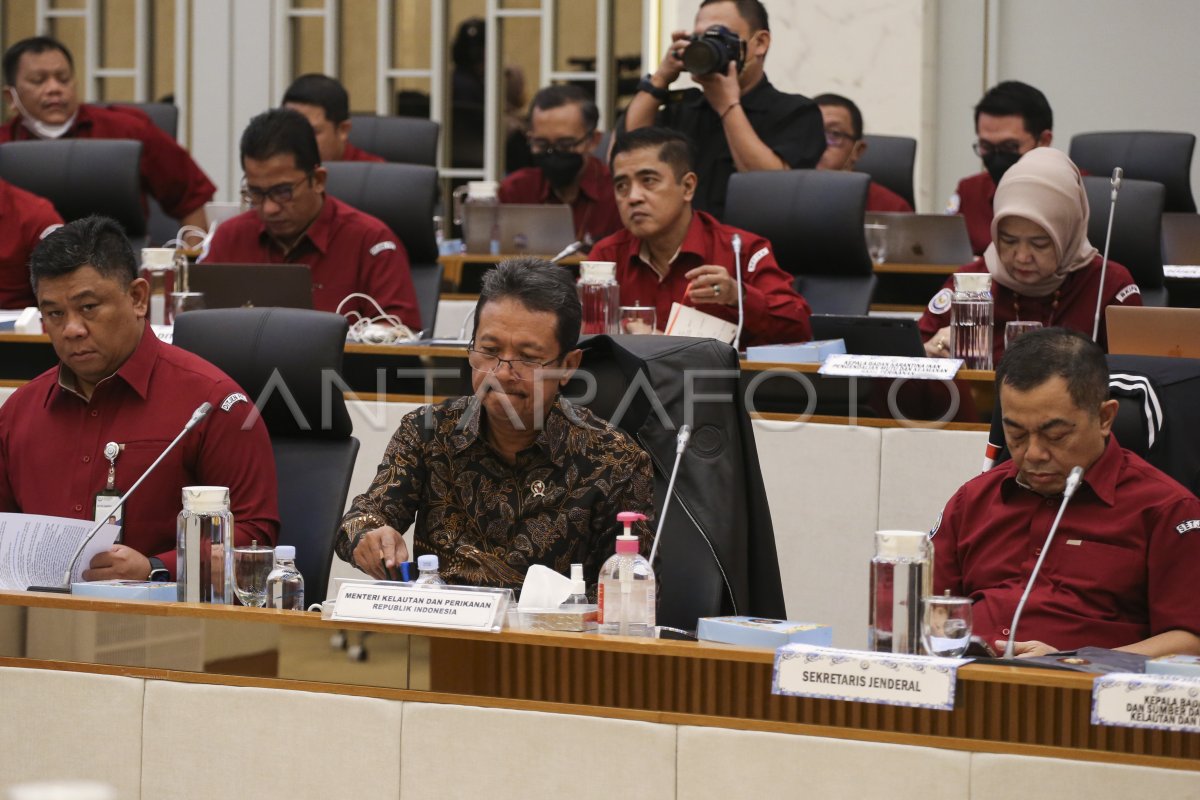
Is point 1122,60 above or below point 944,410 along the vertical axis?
above

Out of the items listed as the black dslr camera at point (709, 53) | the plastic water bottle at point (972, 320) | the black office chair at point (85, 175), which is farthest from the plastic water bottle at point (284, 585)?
the black office chair at point (85, 175)

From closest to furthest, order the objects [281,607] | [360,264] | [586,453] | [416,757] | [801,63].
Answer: [416,757], [281,607], [586,453], [360,264], [801,63]

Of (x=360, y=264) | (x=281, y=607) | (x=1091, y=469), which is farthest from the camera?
(x=360, y=264)

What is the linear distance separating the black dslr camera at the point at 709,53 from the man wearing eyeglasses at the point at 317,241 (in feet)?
2.85

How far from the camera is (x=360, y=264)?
4.14 m

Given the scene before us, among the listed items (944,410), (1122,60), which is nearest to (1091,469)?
(944,410)

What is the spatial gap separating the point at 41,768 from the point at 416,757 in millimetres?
434

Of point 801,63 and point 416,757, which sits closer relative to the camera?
point 416,757

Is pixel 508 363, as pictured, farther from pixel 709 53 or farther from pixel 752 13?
pixel 752 13

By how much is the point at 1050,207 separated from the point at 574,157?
2.59 metres

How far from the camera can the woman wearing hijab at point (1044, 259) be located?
3266 mm

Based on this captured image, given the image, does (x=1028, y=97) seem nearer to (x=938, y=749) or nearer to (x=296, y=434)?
(x=296, y=434)

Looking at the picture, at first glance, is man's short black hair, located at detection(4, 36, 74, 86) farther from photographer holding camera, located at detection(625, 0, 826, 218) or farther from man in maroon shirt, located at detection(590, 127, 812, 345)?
man in maroon shirt, located at detection(590, 127, 812, 345)

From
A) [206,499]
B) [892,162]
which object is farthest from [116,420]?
[892,162]
